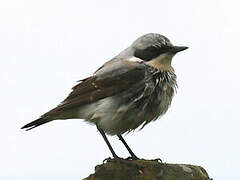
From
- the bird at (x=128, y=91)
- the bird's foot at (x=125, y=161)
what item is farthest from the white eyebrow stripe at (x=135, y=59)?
the bird's foot at (x=125, y=161)

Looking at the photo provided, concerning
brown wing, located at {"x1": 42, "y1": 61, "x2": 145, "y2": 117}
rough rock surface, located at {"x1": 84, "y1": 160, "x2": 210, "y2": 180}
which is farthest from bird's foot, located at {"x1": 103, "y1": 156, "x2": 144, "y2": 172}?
brown wing, located at {"x1": 42, "y1": 61, "x2": 145, "y2": 117}

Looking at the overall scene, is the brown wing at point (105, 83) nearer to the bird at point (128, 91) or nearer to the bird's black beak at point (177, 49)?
the bird at point (128, 91)

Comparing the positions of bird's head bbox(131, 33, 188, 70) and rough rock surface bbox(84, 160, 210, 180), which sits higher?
bird's head bbox(131, 33, 188, 70)

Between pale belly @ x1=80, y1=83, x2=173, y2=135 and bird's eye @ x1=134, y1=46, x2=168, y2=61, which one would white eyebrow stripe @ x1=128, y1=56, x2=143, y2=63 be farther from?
pale belly @ x1=80, y1=83, x2=173, y2=135

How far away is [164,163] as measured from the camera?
26.8ft

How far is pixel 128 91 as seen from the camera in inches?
328

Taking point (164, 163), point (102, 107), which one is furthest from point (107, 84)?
point (164, 163)

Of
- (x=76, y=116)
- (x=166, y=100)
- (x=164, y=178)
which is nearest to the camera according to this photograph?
(x=164, y=178)

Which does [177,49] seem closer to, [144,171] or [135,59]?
[135,59]

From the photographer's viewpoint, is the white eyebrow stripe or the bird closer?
Answer: the bird

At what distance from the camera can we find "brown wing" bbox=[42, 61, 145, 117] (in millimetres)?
8375

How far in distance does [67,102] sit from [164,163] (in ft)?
6.92

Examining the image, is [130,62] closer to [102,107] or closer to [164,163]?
[102,107]

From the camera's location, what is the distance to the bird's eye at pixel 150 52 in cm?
853
